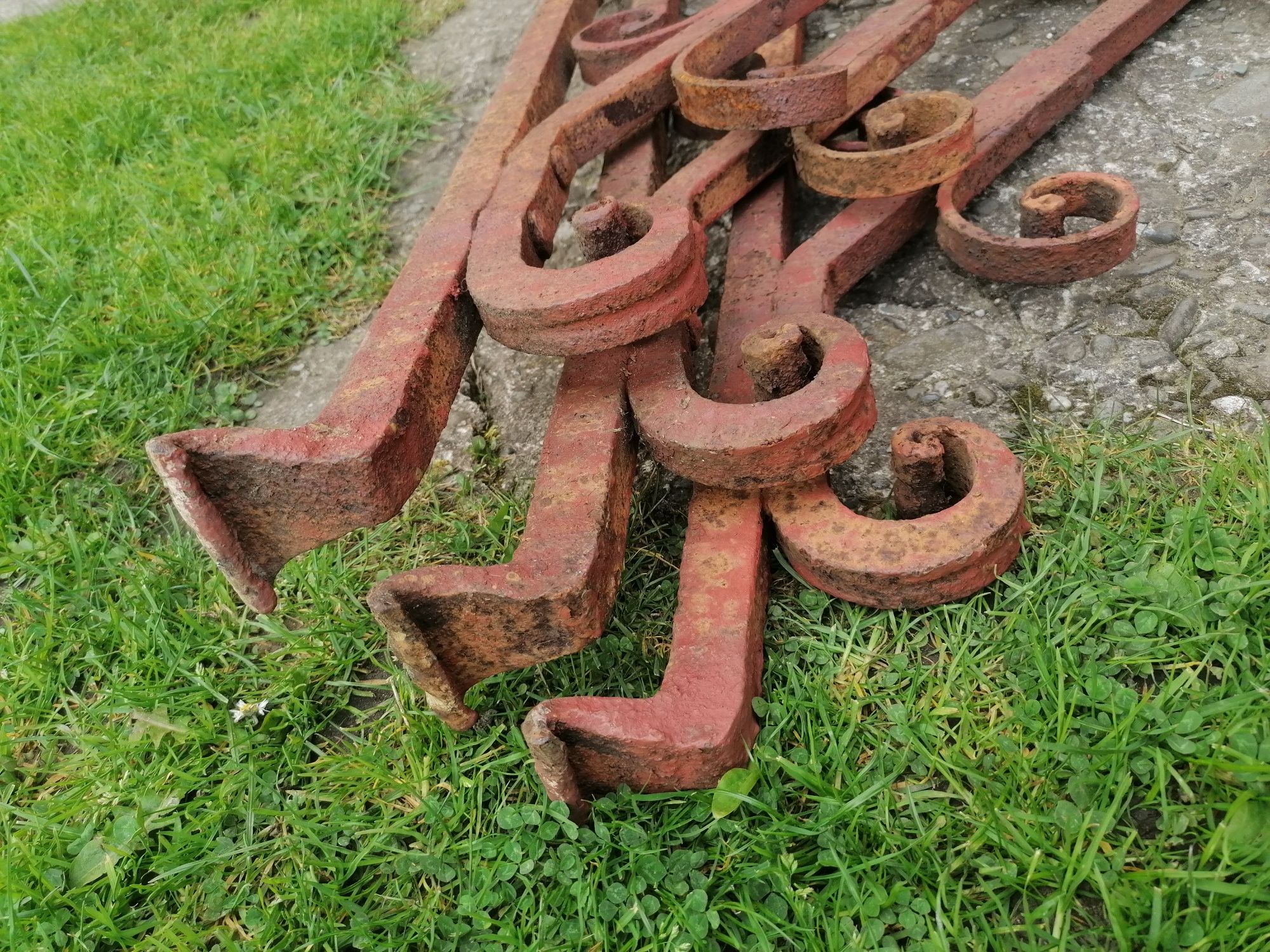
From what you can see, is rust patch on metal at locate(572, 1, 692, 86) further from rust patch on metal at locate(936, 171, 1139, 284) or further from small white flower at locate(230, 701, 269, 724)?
small white flower at locate(230, 701, 269, 724)

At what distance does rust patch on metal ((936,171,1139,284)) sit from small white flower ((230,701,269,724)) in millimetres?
1806

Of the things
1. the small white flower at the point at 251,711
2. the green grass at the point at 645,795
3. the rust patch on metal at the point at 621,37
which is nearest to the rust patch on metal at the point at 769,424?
the green grass at the point at 645,795

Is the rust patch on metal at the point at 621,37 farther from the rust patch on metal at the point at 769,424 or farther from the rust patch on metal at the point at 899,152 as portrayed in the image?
the rust patch on metal at the point at 769,424

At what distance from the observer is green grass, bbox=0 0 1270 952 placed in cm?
136

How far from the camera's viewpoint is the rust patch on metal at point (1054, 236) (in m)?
2.03

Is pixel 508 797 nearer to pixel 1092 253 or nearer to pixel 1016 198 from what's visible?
pixel 1092 253

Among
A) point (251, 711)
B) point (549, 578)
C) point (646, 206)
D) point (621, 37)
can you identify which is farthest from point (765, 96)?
point (251, 711)

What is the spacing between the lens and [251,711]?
6.17ft

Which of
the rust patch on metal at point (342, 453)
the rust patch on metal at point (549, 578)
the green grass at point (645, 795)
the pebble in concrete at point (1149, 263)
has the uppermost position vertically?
the rust patch on metal at point (342, 453)

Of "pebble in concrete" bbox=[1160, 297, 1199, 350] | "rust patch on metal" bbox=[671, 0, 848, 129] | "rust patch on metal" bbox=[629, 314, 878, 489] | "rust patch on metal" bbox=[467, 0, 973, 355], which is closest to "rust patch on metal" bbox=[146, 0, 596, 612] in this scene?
"rust patch on metal" bbox=[467, 0, 973, 355]

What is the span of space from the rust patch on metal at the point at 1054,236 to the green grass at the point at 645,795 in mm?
430

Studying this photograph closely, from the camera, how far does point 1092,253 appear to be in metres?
2.04

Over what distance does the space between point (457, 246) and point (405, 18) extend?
3.14 m

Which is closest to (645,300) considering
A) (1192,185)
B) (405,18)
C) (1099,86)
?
(1192,185)
